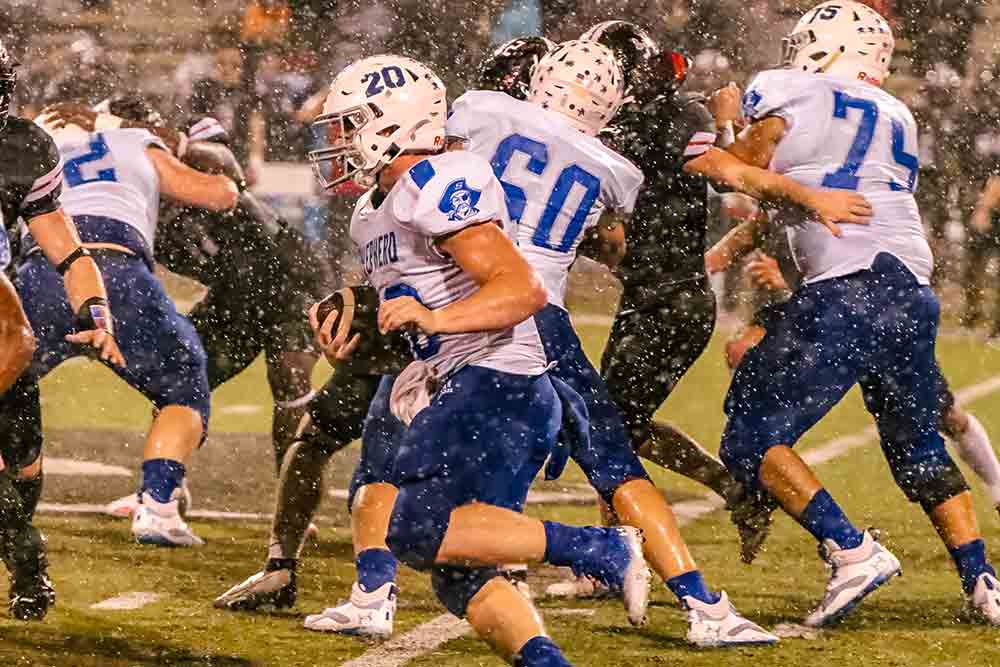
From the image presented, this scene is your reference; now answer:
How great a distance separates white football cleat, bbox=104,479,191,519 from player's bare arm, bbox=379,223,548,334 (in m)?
2.62

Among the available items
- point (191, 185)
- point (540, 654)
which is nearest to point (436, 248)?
point (540, 654)

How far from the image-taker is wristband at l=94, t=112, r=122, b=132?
20.2 feet

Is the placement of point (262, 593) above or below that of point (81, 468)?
above

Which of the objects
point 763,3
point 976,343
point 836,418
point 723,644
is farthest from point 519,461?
point 763,3

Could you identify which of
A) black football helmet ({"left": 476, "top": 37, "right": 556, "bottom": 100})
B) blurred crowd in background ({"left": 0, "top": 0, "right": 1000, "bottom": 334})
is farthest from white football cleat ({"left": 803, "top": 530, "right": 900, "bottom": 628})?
blurred crowd in background ({"left": 0, "top": 0, "right": 1000, "bottom": 334})

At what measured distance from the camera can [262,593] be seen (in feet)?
16.5

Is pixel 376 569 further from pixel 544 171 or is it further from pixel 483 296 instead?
pixel 483 296

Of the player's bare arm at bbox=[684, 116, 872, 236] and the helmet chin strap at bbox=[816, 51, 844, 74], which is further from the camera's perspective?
the helmet chin strap at bbox=[816, 51, 844, 74]

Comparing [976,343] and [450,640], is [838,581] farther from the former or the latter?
[976,343]

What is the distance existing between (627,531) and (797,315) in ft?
3.69

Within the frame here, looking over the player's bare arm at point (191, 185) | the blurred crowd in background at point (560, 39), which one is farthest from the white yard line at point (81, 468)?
the blurred crowd in background at point (560, 39)

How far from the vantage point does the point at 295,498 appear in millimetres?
5055

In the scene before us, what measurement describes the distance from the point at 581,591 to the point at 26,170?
68.6 inches

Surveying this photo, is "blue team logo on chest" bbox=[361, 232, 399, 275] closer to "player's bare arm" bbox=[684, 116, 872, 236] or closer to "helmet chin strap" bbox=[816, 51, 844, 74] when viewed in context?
"player's bare arm" bbox=[684, 116, 872, 236]
